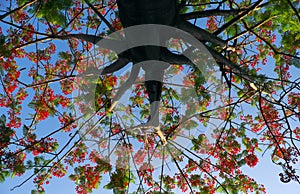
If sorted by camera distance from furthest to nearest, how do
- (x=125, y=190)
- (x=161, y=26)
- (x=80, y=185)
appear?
(x=80, y=185)
(x=125, y=190)
(x=161, y=26)

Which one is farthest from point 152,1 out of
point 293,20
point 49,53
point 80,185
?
point 49,53

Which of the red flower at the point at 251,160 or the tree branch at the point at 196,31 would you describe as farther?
the red flower at the point at 251,160

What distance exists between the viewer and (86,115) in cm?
471

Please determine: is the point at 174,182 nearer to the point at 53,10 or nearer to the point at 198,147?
the point at 198,147

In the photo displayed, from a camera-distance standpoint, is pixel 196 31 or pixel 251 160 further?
pixel 251 160

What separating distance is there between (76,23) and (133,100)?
205 centimetres

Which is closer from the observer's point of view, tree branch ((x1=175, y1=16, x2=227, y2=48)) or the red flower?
tree branch ((x1=175, y1=16, x2=227, y2=48))

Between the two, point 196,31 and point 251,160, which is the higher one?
point 196,31

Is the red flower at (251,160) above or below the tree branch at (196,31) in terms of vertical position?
below

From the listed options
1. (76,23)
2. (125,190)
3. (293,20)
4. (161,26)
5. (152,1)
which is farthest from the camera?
(76,23)

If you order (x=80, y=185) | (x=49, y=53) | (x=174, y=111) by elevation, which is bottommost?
(x=80, y=185)

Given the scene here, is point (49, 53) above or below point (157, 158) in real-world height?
above

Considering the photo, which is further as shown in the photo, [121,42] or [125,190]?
[125,190]

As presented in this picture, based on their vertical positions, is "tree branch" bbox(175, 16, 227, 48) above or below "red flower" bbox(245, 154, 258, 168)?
above
